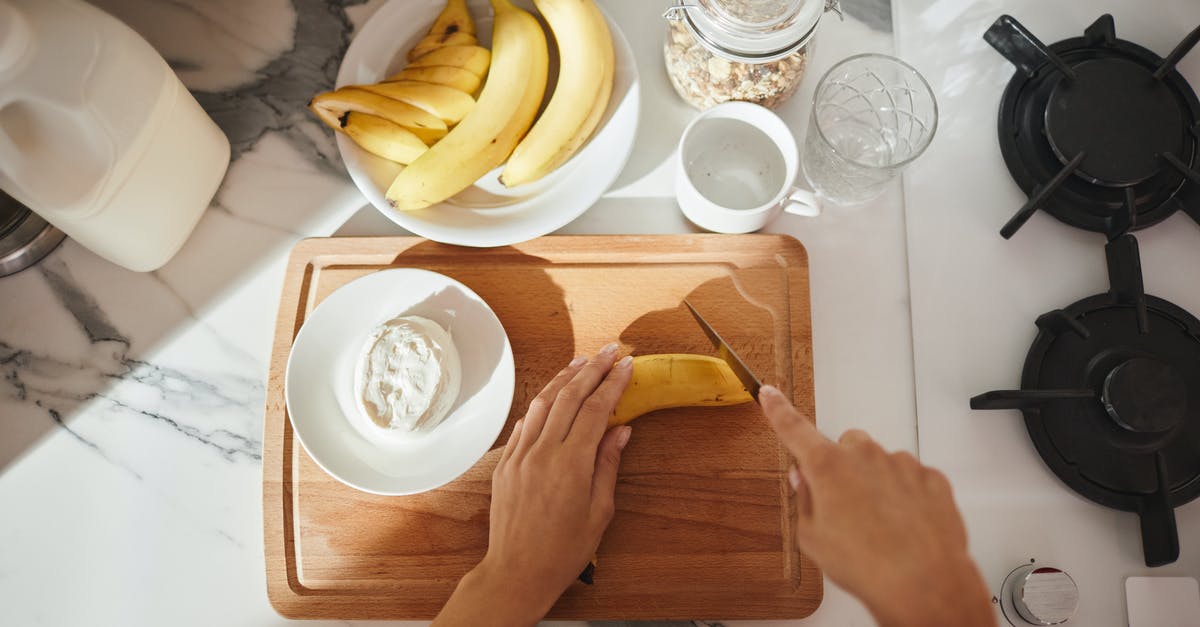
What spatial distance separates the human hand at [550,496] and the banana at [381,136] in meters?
0.30

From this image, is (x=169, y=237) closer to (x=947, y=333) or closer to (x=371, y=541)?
(x=371, y=541)

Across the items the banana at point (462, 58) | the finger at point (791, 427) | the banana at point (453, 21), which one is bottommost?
the finger at point (791, 427)

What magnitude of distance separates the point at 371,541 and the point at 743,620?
411 millimetres

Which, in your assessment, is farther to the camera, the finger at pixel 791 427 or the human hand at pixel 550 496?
the human hand at pixel 550 496

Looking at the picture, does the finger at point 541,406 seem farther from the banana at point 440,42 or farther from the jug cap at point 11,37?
the jug cap at point 11,37

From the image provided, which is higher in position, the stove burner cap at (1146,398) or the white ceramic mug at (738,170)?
the white ceramic mug at (738,170)

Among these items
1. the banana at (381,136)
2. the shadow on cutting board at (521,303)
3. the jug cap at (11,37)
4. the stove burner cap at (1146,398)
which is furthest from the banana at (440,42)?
the stove burner cap at (1146,398)

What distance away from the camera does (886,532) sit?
542mm

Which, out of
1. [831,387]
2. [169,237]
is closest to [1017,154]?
[831,387]

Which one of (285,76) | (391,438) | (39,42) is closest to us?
(39,42)

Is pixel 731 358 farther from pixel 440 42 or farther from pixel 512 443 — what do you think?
pixel 440 42

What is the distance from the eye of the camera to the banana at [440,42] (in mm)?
822

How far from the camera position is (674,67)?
33.4 inches

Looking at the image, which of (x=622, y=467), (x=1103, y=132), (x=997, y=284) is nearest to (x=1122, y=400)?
(x=997, y=284)
